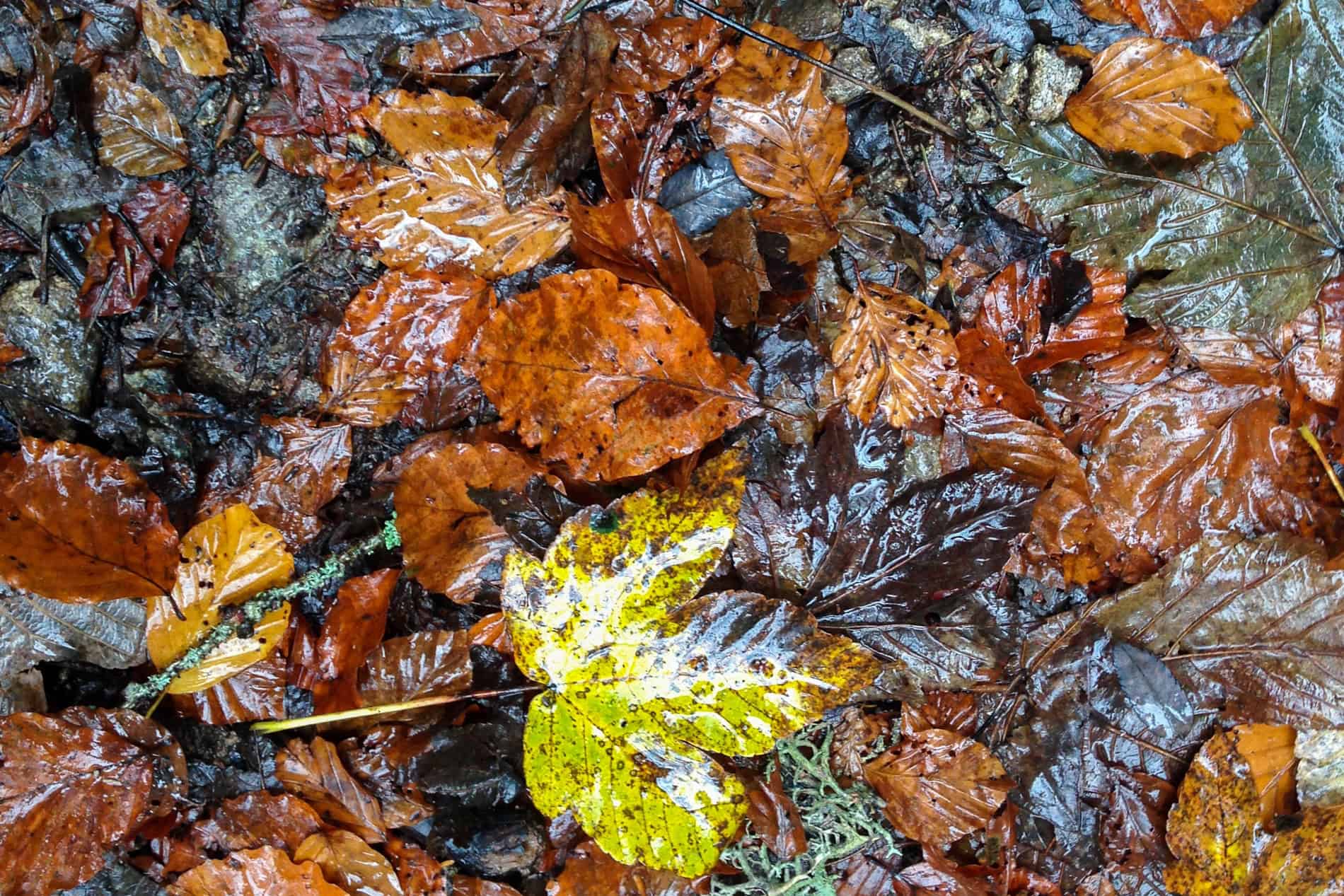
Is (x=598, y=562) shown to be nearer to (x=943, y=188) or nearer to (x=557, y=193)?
(x=557, y=193)

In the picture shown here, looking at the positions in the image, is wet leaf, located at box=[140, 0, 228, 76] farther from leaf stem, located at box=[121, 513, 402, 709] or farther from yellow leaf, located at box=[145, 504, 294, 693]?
leaf stem, located at box=[121, 513, 402, 709]

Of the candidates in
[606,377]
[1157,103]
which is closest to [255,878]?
[606,377]

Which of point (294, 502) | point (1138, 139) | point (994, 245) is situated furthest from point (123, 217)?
point (1138, 139)

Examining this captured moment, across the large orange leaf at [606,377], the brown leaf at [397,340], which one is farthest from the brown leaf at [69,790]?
the large orange leaf at [606,377]

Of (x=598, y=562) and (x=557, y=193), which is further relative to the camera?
(x=557, y=193)

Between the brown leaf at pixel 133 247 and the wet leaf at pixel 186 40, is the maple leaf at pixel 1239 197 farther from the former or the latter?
the brown leaf at pixel 133 247

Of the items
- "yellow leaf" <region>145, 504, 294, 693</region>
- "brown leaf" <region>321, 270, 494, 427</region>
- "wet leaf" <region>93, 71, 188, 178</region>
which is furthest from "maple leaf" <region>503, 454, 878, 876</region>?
"wet leaf" <region>93, 71, 188, 178</region>

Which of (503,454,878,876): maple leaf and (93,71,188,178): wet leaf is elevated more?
(93,71,188,178): wet leaf
